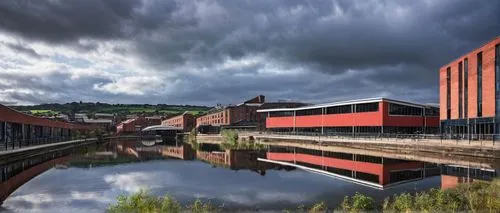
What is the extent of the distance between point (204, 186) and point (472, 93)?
42.9 metres

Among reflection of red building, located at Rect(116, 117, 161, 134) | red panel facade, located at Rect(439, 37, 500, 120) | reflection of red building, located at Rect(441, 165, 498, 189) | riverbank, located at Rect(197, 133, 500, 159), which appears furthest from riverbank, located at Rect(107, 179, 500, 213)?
reflection of red building, located at Rect(116, 117, 161, 134)

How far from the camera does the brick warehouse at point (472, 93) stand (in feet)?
164

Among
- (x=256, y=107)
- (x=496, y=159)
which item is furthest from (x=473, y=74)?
(x=256, y=107)

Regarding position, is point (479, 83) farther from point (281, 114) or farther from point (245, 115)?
point (245, 115)

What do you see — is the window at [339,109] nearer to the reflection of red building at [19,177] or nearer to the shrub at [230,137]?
the shrub at [230,137]

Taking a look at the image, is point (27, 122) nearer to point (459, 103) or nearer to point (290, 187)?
point (290, 187)

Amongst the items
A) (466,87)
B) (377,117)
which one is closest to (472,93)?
(466,87)

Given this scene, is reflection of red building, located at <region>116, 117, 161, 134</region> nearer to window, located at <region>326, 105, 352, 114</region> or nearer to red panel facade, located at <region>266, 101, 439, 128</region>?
red panel facade, located at <region>266, 101, 439, 128</region>

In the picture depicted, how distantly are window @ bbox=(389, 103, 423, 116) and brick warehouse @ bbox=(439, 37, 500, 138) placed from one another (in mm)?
4389

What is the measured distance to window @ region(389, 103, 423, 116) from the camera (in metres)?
68.2

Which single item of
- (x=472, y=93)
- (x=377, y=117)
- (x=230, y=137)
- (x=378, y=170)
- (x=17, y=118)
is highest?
(x=472, y=93)

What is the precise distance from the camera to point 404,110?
227 ft

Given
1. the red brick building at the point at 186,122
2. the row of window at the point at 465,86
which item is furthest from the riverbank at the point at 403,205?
the red brick building at the point at 186,122

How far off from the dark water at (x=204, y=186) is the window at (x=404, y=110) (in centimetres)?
3228
